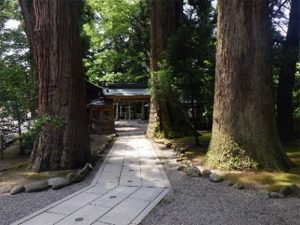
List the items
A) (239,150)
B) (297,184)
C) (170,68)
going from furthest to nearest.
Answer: (170,68), (239,150), (297,184)

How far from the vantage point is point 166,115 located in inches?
546

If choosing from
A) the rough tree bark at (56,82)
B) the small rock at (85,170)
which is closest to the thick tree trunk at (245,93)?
the small rock at (85,170)

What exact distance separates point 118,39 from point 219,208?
21.9 m

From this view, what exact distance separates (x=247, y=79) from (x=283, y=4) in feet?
19.6

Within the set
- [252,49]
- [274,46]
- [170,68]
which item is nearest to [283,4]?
[274,46]

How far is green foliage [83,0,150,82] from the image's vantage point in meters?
22.9

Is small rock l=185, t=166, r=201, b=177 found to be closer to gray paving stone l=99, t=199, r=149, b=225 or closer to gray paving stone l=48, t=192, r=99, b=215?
gray paving stone l=99, t=199, r=149, b=225

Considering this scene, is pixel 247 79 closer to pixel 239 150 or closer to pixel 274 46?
pixel 239 150

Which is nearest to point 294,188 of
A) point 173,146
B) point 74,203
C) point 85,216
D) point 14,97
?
point 85,216

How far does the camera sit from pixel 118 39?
25.4 meters

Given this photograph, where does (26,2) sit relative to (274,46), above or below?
above

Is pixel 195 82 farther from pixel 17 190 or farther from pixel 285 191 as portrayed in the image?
pixel 17 190

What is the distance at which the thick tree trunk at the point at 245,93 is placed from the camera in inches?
275

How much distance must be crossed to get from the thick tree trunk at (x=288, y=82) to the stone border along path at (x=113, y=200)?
17.3ft
